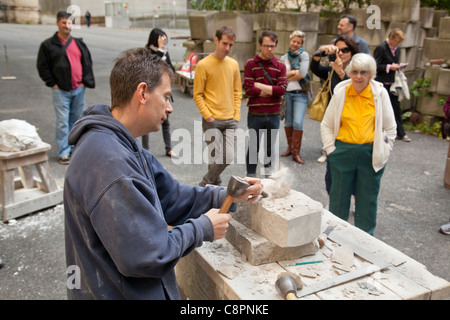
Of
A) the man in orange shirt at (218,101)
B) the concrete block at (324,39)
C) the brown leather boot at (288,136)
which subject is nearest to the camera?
the man in orange shirt at (218,101)

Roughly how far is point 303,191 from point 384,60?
120 inches

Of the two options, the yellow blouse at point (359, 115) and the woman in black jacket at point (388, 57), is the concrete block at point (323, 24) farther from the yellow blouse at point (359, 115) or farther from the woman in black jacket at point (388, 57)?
the yellow blouse at point (359, 115)

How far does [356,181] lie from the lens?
3527mm

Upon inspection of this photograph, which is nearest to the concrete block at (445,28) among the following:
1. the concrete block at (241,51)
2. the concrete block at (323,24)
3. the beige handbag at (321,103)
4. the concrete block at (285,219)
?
the concrete block at (323,24)

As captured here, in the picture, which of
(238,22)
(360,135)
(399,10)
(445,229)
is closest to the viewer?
(360,135)

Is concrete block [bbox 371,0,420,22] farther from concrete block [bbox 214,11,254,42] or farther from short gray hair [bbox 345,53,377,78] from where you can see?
short gray hair [bbox 345,53,377,78]

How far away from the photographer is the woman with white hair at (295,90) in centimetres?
550

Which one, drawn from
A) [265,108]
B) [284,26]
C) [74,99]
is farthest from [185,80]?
[265,108]

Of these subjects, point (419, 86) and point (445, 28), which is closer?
point (445, 28)

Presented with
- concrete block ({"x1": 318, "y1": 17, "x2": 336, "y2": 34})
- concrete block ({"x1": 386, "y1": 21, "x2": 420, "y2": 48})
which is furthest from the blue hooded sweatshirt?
concrete block ({"x1": 318, "y1": 17, "x2": 336, "y2": 34})

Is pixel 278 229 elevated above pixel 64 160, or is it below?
above

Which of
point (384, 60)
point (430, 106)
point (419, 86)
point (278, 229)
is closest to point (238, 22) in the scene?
point (384, 60)

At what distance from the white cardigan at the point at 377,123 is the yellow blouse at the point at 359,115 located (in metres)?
0.05

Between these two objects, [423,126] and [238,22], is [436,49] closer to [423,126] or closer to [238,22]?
[423,126]
